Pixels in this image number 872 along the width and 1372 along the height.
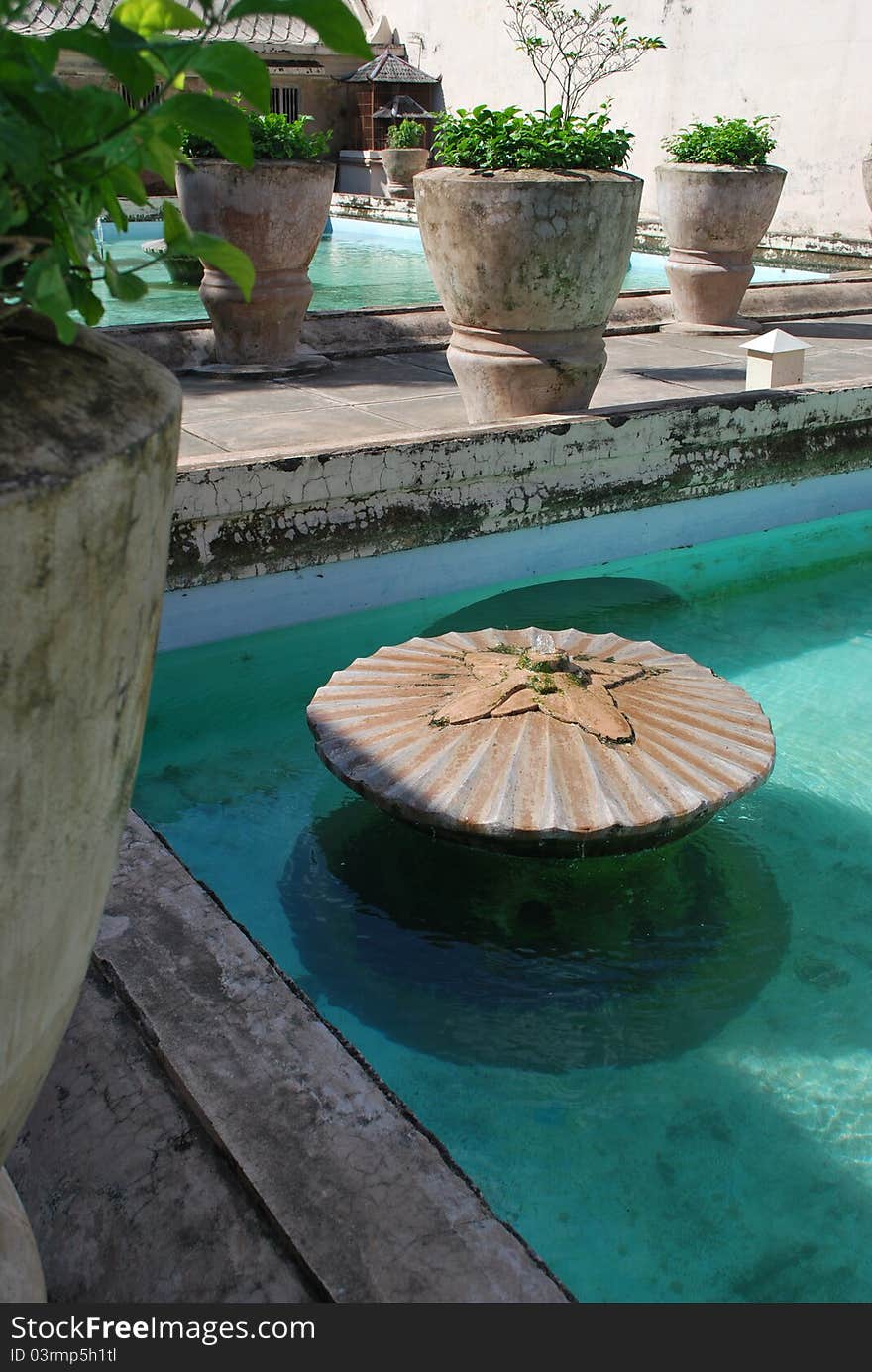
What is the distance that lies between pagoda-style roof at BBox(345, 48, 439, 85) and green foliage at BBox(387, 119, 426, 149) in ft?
6.87

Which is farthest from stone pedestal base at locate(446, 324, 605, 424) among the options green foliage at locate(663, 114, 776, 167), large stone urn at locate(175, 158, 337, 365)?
green foliage at locate(663, 114, 776, 167)

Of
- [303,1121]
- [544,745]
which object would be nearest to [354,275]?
[544,745]

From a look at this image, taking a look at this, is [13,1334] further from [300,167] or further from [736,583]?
[300,167]

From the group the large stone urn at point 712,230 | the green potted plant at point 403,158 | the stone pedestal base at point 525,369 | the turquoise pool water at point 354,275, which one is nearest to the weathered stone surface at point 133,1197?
the stone pedestal base at point 525,369

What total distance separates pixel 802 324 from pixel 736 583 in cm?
425

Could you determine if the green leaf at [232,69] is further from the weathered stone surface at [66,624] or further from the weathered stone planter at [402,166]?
the weathered stone planter at [402,166]

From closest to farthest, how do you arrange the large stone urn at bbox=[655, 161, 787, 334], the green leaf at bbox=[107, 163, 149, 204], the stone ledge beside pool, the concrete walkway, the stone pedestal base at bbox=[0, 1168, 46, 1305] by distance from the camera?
the green leaf at bbox=[107, 163, 149, 204] → the stone pedestal base at bbox=[0, 1168, 46, 1305] → the stone ledge beside pool → the concrete walkway → the large stone urn at bbox=[655, 161, 787, 334]

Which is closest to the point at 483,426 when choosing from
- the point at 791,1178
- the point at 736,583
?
the point at 736,583

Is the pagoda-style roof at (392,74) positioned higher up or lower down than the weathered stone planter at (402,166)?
higher up

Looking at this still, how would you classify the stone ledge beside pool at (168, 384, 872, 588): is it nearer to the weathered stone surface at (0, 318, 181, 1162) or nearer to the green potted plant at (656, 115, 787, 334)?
the green potted plant at (656, 115, 787, 334)

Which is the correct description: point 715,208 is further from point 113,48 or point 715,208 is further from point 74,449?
point 74,449

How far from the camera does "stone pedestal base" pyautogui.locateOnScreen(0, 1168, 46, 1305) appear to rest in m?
1.24

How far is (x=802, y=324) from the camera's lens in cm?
858

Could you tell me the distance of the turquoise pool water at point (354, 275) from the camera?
34.0 feet
